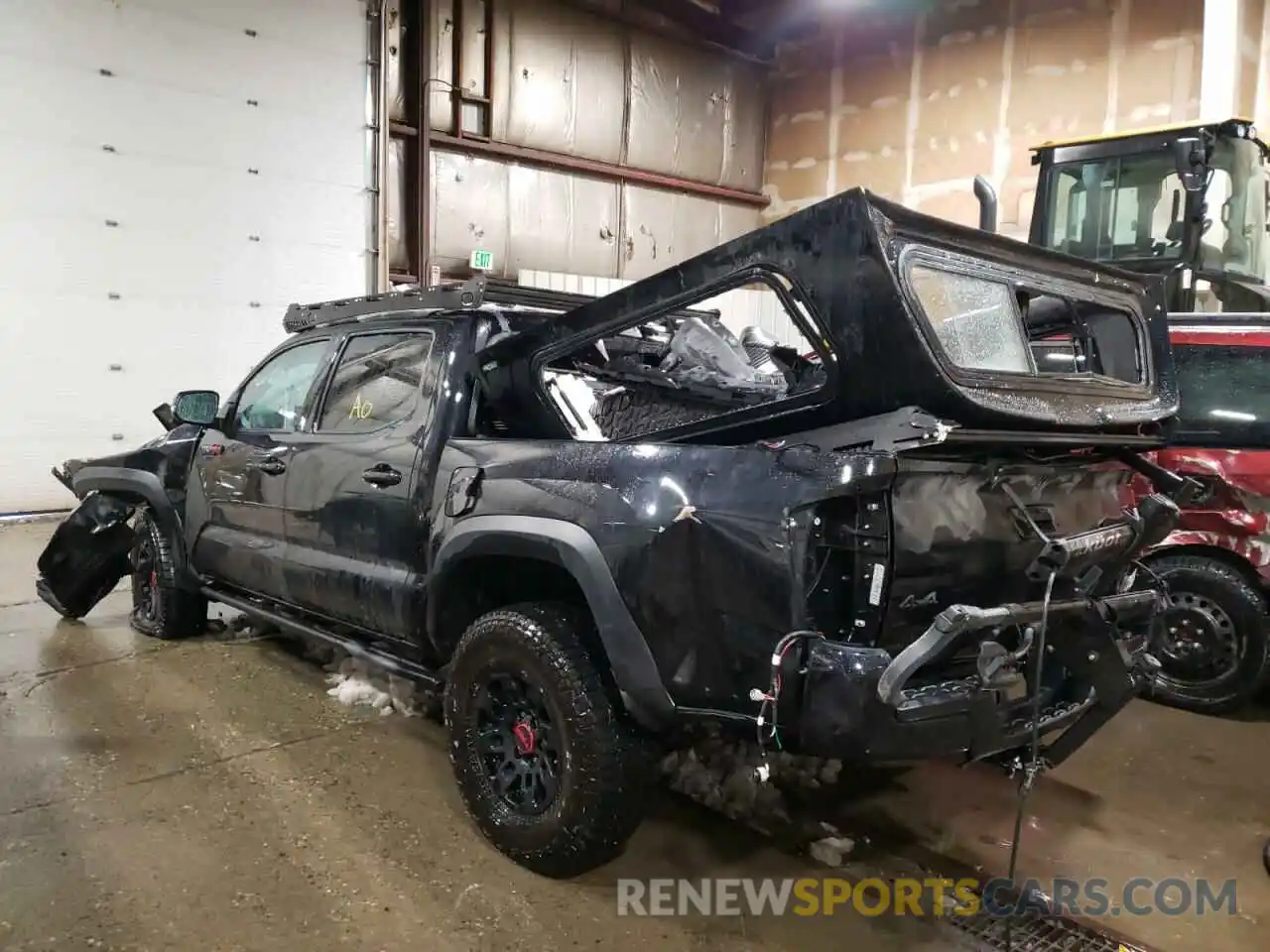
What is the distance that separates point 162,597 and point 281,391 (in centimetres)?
146

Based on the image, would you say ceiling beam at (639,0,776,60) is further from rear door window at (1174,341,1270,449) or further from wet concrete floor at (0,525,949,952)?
wet concrete floor at (0,525,949,952)

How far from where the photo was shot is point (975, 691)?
2.14 meters

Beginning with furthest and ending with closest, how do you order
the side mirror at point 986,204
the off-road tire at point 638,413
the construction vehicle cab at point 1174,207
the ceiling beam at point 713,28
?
the ceiling beam at point 713,28 → the construction vehicle cab at point 1174,207 → the side mirror at point 986,204 → the off-road tire at point 638,413

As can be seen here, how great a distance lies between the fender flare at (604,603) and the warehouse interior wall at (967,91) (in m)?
9.68

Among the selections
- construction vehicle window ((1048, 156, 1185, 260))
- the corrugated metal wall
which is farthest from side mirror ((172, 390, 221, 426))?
the corrugated metal wall

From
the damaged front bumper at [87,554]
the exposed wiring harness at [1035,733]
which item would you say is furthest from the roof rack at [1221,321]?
the damaged front bumper at [87,554]

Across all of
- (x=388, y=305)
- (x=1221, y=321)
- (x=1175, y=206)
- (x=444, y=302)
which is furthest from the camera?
Result: (x=1175, y=206)

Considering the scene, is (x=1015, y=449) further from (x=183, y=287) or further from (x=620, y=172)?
Answer: (x=620, y=172)

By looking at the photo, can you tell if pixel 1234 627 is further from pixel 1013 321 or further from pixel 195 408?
pixel 195 408

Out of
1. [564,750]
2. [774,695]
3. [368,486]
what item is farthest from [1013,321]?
[368,486]

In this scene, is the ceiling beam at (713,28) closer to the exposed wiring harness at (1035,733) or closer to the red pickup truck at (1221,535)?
the red pickup truck at (1221,535)

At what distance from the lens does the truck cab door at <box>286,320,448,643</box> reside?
3174 millimetres

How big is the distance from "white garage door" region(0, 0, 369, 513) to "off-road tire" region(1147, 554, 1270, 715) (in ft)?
27.1

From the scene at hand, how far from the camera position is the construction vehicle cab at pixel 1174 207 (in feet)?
20.0
